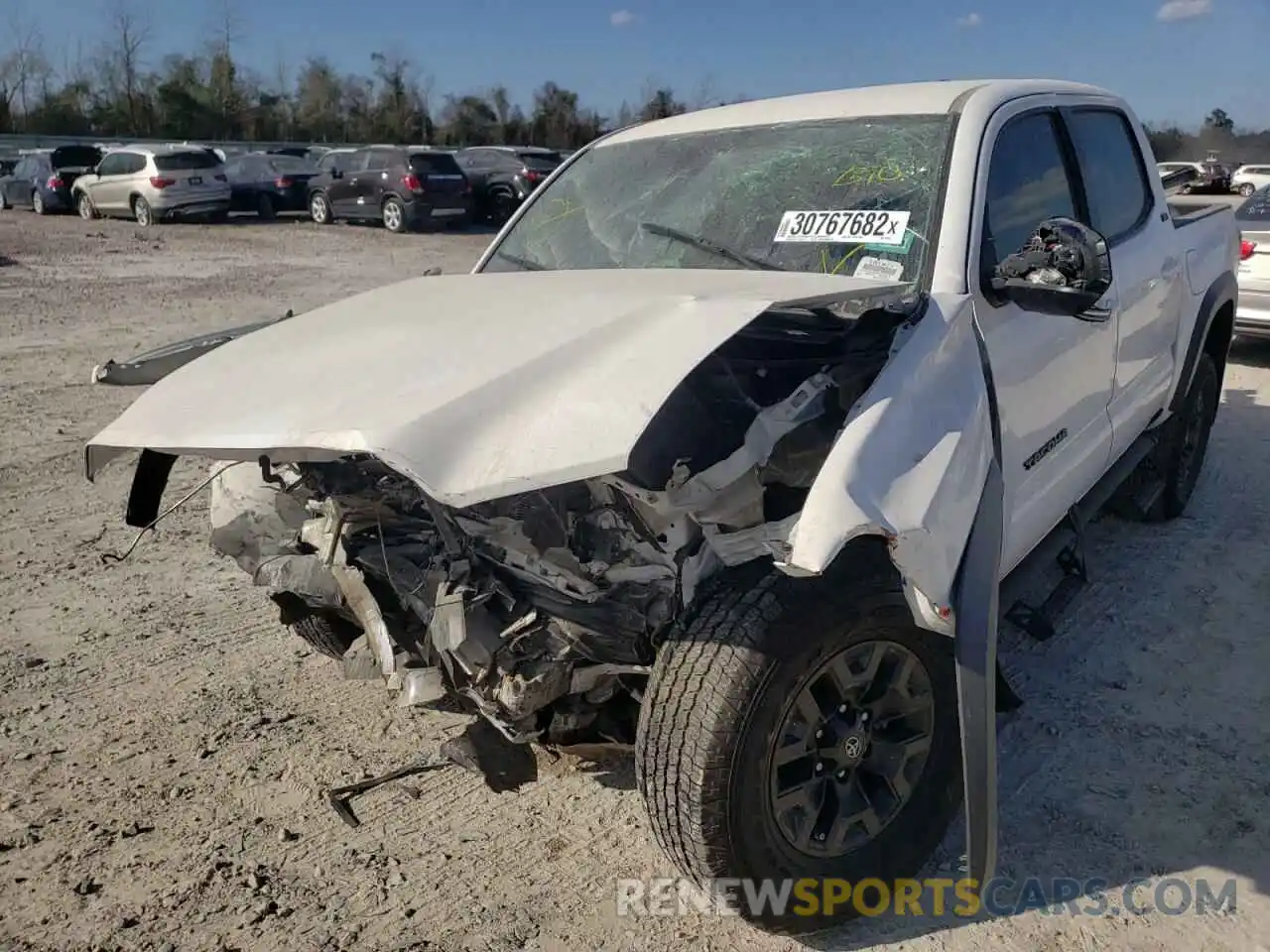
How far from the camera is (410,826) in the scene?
2852 millimetres

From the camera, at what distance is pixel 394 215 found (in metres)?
19.5

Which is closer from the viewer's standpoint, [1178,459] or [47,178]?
[1178,459]

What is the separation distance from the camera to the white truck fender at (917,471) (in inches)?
77.3

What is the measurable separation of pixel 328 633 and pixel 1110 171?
10.8ft

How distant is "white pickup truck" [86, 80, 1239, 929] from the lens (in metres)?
2.09

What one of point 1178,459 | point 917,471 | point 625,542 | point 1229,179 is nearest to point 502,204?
point 1178,459

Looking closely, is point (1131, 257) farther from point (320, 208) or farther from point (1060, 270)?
point (320, 208)

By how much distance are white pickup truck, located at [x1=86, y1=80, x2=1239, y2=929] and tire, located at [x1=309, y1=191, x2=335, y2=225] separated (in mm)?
19252

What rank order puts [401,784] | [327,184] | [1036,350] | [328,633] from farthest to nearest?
[327,184], [328,633], [401,784], [1036,350]

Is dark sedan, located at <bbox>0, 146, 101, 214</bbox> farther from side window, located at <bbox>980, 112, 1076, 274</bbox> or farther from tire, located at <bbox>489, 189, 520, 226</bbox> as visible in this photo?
side window, located at <bbox>980, 112, 1076, 274</bbox>

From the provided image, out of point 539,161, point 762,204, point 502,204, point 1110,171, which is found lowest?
point 502,204

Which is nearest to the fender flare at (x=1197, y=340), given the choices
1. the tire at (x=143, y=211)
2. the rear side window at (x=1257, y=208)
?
the rear side window at (x=1257, y=208)

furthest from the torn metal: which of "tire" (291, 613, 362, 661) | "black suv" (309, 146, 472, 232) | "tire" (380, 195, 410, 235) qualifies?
"tire" (380, 195, 410, 235)

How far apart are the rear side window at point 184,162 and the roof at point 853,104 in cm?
1894
